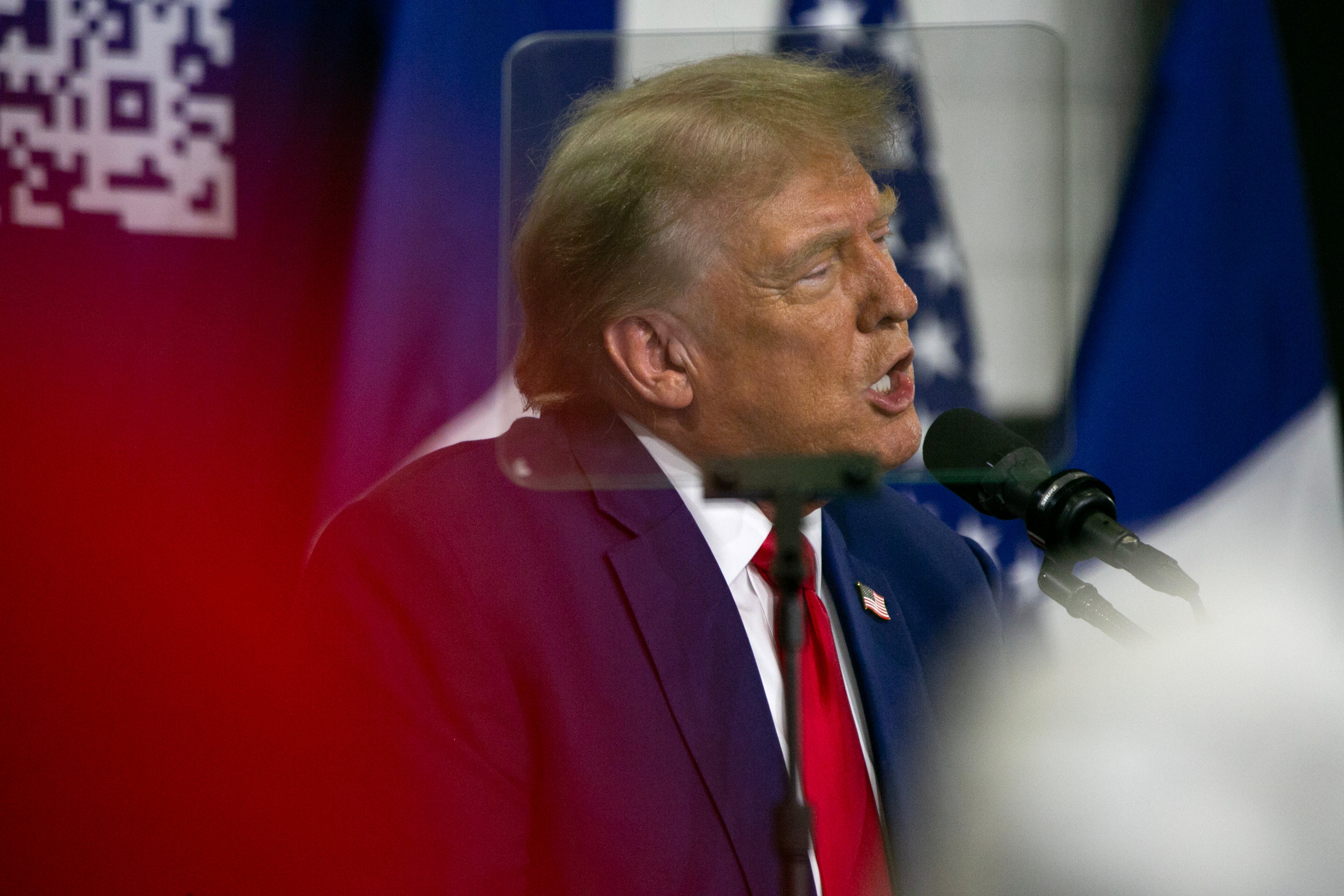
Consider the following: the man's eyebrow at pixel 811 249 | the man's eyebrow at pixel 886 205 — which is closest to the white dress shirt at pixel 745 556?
the man's eyebrow at pixel 811 249

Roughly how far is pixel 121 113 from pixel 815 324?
1416mm

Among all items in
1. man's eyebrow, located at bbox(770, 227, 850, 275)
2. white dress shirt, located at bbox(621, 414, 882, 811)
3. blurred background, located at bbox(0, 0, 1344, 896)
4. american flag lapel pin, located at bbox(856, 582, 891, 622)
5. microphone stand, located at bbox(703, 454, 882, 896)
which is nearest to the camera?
microphone stand, located at bbox(703, 454, 882, 896)

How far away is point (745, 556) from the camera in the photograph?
1354mm

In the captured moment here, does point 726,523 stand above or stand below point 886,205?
below

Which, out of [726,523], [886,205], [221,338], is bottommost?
[726,523]

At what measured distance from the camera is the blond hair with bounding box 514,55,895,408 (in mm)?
1016

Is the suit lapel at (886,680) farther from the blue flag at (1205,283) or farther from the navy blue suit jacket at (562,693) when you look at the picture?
the blue flag at (1205,283)

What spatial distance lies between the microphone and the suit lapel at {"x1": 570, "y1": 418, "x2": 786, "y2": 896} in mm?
332

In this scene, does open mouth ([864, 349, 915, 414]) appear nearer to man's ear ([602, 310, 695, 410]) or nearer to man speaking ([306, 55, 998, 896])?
man speaking ([306, 55, 998, 896])

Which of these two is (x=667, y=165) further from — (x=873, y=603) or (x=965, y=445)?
(x=873, y=603)

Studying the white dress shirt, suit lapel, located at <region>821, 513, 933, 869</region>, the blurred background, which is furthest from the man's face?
the blurred background

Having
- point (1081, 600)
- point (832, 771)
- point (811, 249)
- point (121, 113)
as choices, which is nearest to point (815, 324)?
point (811, 249)

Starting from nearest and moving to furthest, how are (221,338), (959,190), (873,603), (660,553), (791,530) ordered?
(791,530)
(959,190)
(660,553)
(873,603)
(221,338)

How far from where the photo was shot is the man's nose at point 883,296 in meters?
0.93
